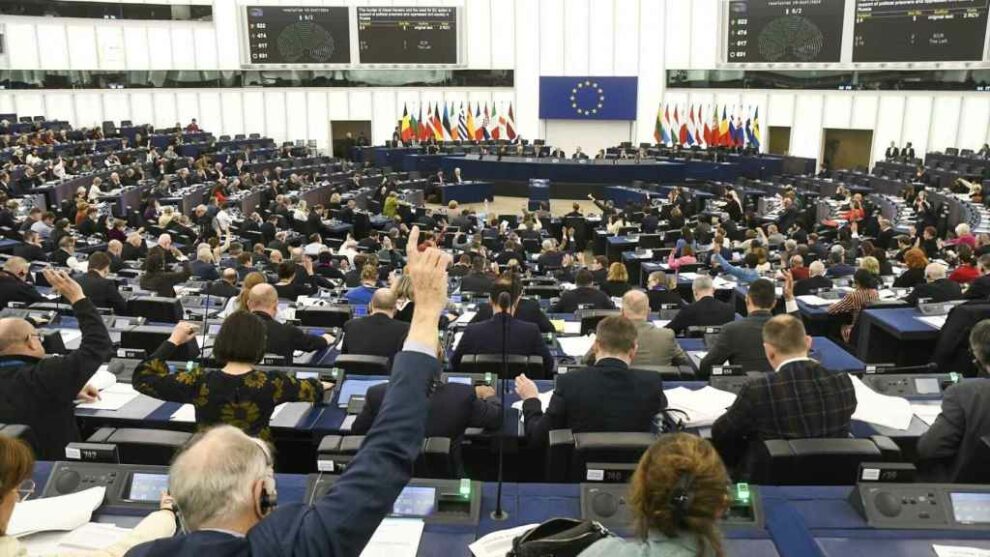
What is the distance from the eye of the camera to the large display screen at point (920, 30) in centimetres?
1961

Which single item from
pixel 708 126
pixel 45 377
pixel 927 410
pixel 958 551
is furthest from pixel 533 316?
pixel 708 126

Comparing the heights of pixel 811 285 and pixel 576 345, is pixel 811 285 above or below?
below

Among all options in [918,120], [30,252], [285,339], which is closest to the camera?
[285,339]

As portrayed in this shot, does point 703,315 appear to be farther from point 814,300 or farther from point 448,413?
point 448,413

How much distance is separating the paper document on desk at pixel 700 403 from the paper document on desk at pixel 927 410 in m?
0.96

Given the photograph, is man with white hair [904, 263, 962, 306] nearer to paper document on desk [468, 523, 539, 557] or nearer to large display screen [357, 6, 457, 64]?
paper document on desk [468, 523, 539, 557]

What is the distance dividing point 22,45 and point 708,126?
22.5 metres

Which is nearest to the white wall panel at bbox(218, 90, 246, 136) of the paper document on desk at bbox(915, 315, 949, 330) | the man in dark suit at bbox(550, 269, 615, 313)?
the man in dark suit at bbox(550, 269, 615, 313)

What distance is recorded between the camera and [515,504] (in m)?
2.78

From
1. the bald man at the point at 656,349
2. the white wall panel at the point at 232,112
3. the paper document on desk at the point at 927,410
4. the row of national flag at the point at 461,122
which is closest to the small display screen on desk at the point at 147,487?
the bald man at the point at 656,349

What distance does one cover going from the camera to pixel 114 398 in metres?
4.27

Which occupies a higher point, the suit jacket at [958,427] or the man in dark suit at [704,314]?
the suit jacket at [958,427]

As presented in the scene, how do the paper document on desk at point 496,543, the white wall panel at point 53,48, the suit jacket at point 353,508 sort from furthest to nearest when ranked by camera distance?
the white wall panel at point 53,48 < the paper document on desk at point 496,543 < the suit jacket at point 353,508

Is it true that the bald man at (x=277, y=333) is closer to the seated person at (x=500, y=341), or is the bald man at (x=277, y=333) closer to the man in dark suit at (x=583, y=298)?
the seated person at (x=500, y=341)
